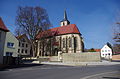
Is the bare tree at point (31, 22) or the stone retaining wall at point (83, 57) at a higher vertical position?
the bare tree at point (31, 22)

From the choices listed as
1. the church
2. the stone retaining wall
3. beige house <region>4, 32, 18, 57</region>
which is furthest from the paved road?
the church

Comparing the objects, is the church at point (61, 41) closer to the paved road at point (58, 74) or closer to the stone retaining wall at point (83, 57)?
the stone retaining wall at point (83, 57)

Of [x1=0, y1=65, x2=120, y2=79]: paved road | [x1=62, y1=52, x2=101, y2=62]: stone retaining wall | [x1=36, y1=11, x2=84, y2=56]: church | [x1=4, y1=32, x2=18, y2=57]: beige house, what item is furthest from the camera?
[x1=36, y1=11, x2=84, y2=56]: church

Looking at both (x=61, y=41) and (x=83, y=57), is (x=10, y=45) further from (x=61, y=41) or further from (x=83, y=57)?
(x=61, y=41)

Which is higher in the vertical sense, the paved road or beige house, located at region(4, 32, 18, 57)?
beige house, located at region(4, 32, 18, 57)

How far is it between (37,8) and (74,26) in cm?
2022

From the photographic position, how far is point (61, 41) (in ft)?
186

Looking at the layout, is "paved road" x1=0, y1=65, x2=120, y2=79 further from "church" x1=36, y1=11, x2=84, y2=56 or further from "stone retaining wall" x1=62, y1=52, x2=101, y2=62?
"church" x1=36, y1=11, x2=84, y2=56

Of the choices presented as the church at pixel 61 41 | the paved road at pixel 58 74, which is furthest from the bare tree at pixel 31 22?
the paved road at pixel 58 74

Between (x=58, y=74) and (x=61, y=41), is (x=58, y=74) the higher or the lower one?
the lower one

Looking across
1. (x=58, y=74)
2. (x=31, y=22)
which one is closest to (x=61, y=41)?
(x=31, y=22)

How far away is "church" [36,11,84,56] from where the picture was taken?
4871cm

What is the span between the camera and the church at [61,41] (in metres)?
48.7

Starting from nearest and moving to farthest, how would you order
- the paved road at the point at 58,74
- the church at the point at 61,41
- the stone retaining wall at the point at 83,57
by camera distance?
the paved road at the point at 58,74 → the stone retaining wall at the point at 83,57 → the church at the point at 61,41
